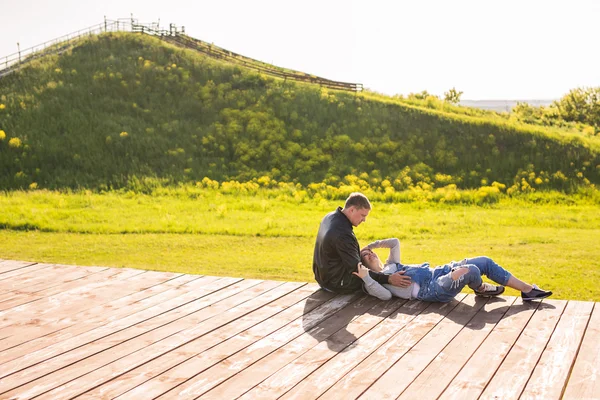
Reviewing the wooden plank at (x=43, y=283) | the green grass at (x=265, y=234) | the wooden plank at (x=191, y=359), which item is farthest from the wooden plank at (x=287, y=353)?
the green grass at (x=265, y=234)

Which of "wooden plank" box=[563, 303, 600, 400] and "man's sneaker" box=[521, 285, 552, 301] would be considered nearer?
"wooden plank" box=[563, 303, 600, 400]

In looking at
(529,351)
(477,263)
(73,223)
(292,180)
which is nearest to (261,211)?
(73,223)

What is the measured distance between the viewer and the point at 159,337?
21.7ft

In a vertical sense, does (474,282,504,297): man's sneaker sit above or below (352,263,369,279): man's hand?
below

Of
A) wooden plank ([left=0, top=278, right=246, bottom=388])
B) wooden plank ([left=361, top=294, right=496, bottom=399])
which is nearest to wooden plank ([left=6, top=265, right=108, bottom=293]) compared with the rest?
wooden plank ([left=0, top=278, right=246, bottom=388])

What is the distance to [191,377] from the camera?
18.4 feet

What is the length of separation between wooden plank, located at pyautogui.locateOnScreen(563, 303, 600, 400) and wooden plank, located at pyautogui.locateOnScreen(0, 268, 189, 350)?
15.6 ft

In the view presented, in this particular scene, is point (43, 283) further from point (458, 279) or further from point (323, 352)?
point (458, 279)

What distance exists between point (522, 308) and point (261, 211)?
52.7 feet

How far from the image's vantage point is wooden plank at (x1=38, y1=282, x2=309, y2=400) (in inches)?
214

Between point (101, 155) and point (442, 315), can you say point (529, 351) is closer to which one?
point (442, 315)

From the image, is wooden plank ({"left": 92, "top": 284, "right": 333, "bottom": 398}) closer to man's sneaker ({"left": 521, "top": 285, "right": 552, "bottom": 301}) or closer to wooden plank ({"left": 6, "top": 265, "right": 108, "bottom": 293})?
man's sneaker ({"left": 521, "top": 285, "right": 552, "bottom": 301})

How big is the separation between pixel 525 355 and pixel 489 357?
13.3 inches

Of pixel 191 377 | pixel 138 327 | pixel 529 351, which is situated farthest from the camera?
pixel 138 327
